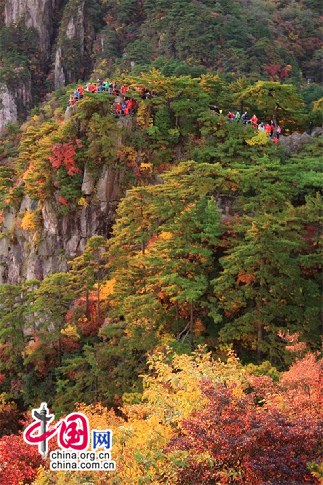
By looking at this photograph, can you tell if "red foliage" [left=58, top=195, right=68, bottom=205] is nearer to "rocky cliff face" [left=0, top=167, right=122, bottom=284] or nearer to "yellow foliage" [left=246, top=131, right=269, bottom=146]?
"rocky cliff face" [left=0, top=167, right=122, bottom=284]

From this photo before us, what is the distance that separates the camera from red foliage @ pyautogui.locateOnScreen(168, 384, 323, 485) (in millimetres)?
8625

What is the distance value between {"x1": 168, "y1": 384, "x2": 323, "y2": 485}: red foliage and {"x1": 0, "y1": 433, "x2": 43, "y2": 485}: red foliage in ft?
11.4

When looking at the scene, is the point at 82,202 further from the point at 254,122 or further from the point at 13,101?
the point at 13,101

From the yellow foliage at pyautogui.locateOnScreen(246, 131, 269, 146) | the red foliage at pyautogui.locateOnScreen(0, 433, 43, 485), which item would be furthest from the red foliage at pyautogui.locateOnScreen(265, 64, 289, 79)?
the red foliage at pyautogui.locateOnScreen(0, 433, 43, 485)

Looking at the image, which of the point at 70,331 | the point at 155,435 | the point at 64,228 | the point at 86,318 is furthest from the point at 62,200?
the point at 155,435

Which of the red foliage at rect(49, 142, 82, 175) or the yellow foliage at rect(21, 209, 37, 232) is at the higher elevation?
the red foliage at rect(49, 142, 82, 175)

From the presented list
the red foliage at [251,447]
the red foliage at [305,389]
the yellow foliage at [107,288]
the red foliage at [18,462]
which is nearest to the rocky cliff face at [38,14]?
the yellow foliage at [107,288]

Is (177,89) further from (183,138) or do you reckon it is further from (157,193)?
(157,193)

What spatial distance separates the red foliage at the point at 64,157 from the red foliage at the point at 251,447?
19.2 metres

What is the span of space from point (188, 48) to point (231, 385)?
48622 mm

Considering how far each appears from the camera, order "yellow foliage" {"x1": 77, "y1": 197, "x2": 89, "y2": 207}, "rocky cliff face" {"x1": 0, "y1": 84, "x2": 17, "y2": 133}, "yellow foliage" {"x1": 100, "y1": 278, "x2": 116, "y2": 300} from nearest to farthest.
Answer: "yellow foliage" {"x1": 100, "y1": 278, "x2": 116, "y2": 300}
"yellow foliage" {"x1": 77, "y1": 197, "x2": 89, "y2": 207}
"rocky cliff face" {"x1": 0, "y1": 84, "x2": 17, "y2": 133}

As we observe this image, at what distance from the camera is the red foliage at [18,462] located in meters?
10.9

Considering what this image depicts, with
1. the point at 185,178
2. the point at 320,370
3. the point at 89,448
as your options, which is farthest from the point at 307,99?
the point at 89,448

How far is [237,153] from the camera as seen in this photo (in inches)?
999
